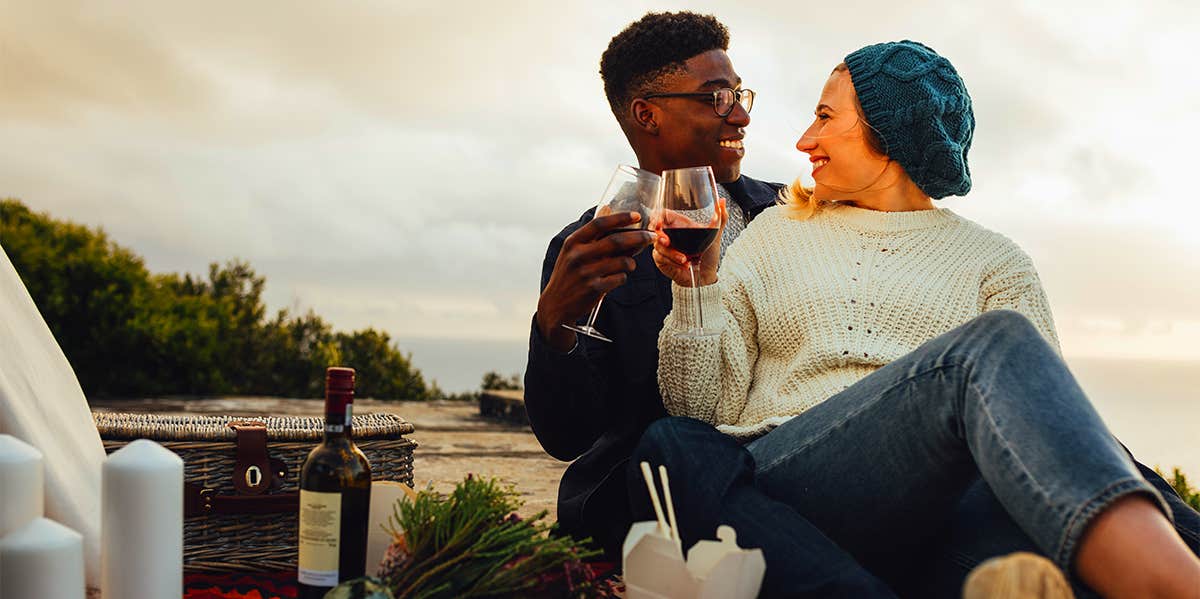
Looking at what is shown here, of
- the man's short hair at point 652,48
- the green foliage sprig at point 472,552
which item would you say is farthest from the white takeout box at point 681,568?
the man's short hair at point 652,48

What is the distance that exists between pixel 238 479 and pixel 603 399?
3.52 ft

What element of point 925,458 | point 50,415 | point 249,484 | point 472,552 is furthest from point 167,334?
point 925,458

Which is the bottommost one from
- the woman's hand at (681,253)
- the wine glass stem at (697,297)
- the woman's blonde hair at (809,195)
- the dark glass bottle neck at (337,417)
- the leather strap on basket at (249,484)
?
the leather strap on basket at (249,484)

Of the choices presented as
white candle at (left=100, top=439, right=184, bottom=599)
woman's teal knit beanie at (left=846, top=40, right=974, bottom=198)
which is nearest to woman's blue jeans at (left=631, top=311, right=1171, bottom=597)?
woman's teal knit beanie at (left=846, top=40, right=974, bottom=198)

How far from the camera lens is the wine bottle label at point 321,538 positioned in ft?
5.63

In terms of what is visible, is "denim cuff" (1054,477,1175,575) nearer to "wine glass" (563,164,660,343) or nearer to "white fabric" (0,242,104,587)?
"wine glass" (563,164,660,343)

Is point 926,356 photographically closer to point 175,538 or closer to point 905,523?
point 905,523

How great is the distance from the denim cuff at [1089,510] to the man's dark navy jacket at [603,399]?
1.27 m

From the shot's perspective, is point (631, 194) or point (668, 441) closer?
point (668, 441)

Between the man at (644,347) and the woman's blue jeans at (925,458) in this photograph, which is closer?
the woman's blue jeans at (925,458)

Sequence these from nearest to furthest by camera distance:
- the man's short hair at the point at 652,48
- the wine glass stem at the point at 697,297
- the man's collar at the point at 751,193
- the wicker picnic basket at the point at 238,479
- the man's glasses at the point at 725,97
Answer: the wine glass stem at the point at 697,297 < the wicker picnic basket at the point at 238,479 < the man's collar at the point at 751,193 < the man's glasses at the point at 725,97 < the man's short hair at the point at 652,48

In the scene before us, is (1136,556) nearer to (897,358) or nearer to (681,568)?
(681,568)

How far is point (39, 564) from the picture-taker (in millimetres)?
1542

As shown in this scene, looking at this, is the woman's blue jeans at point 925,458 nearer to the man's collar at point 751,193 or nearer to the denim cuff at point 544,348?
the denim cuff at point 544,348
